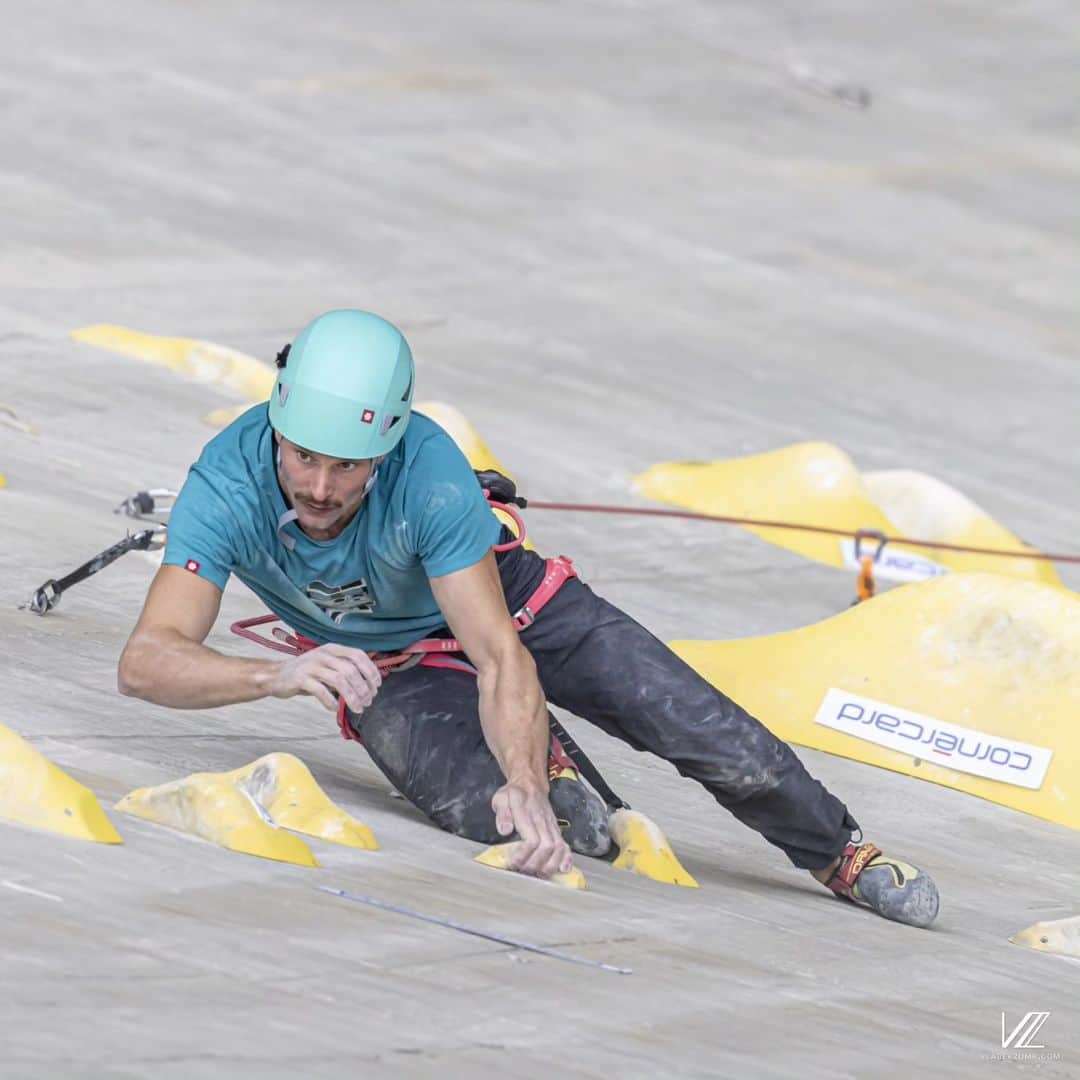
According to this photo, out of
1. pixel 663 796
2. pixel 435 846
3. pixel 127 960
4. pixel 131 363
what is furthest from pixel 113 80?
pixel 127 960

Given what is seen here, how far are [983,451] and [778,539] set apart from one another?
3.24 m

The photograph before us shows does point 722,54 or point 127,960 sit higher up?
point 722,54

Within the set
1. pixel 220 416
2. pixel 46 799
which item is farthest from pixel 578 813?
pixel 220 416

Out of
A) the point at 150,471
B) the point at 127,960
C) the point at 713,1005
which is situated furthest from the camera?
the point at 150,471

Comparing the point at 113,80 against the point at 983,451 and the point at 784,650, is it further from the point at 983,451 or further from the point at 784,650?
the point at 784,650

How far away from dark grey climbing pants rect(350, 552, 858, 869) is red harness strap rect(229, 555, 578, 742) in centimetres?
2

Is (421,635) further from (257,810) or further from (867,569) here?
(867,569)

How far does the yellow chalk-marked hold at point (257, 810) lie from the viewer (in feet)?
14.5

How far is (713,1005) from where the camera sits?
404cm

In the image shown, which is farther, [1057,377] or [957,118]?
[957,118]

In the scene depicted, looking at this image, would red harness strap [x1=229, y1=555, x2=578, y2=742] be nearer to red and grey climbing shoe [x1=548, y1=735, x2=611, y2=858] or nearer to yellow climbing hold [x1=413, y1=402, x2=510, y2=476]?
red and grey climbing shoe [x1=548, y1=735, x2=611, y2=858]

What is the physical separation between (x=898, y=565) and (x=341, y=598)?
5349 millimetres

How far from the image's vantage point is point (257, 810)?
452 centimetres
